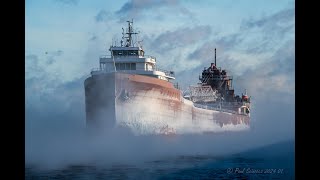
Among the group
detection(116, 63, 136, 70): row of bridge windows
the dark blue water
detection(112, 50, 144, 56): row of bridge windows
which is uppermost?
detection(112, 50, 144, 56): row of bridge windows

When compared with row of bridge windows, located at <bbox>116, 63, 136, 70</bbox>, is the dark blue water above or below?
below

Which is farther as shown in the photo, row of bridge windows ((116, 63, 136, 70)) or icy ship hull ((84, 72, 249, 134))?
row of bridge windows ((116, 63, 136, 70))

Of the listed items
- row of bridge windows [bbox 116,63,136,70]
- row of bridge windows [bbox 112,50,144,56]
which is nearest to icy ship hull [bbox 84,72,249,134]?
row of bridge windows [bbox 116,63,136,70]

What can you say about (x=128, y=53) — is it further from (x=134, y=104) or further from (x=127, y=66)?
(x=134, y=104)

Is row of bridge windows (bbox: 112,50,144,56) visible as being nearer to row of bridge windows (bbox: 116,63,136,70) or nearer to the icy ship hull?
row of bridge windows (bbox: 116,63,136,70)

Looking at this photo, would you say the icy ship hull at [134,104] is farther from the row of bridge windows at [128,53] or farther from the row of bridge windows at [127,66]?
the row of bridge windows at [128,53]

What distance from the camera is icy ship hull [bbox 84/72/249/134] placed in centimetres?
1499

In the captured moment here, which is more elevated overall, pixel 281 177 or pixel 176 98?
pixel 176 98
